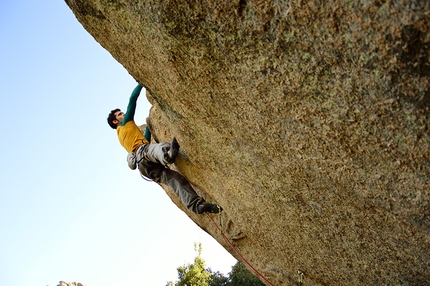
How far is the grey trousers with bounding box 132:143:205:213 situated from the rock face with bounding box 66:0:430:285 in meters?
0.79

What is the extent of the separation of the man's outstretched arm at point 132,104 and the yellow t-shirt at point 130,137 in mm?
88

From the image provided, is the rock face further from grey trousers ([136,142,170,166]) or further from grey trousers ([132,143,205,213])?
grey trousers ([132,143,205,213])

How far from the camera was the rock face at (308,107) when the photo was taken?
9.81ft

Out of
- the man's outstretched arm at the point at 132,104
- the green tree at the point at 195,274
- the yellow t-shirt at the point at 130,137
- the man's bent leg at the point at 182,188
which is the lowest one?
the man's bent leg at the point at 182,188

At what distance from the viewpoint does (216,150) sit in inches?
216

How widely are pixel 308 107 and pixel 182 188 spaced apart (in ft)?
13.1

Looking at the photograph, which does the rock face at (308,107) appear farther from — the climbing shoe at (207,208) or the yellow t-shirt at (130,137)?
the yellow t-shirt at (130,137)

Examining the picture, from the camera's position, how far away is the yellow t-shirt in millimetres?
7484

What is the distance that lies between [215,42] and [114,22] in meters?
1.59

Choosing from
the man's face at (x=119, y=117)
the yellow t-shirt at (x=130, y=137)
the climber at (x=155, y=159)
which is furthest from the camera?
the man's face at (x=119, y=117)

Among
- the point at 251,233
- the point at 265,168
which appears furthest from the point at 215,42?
the point at 251,233

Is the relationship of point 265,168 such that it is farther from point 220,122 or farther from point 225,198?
point 225,198

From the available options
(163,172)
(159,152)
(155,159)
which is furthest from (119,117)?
(159,152)

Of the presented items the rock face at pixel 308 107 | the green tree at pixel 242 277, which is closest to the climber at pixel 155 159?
the rock face at pixel 308 107
